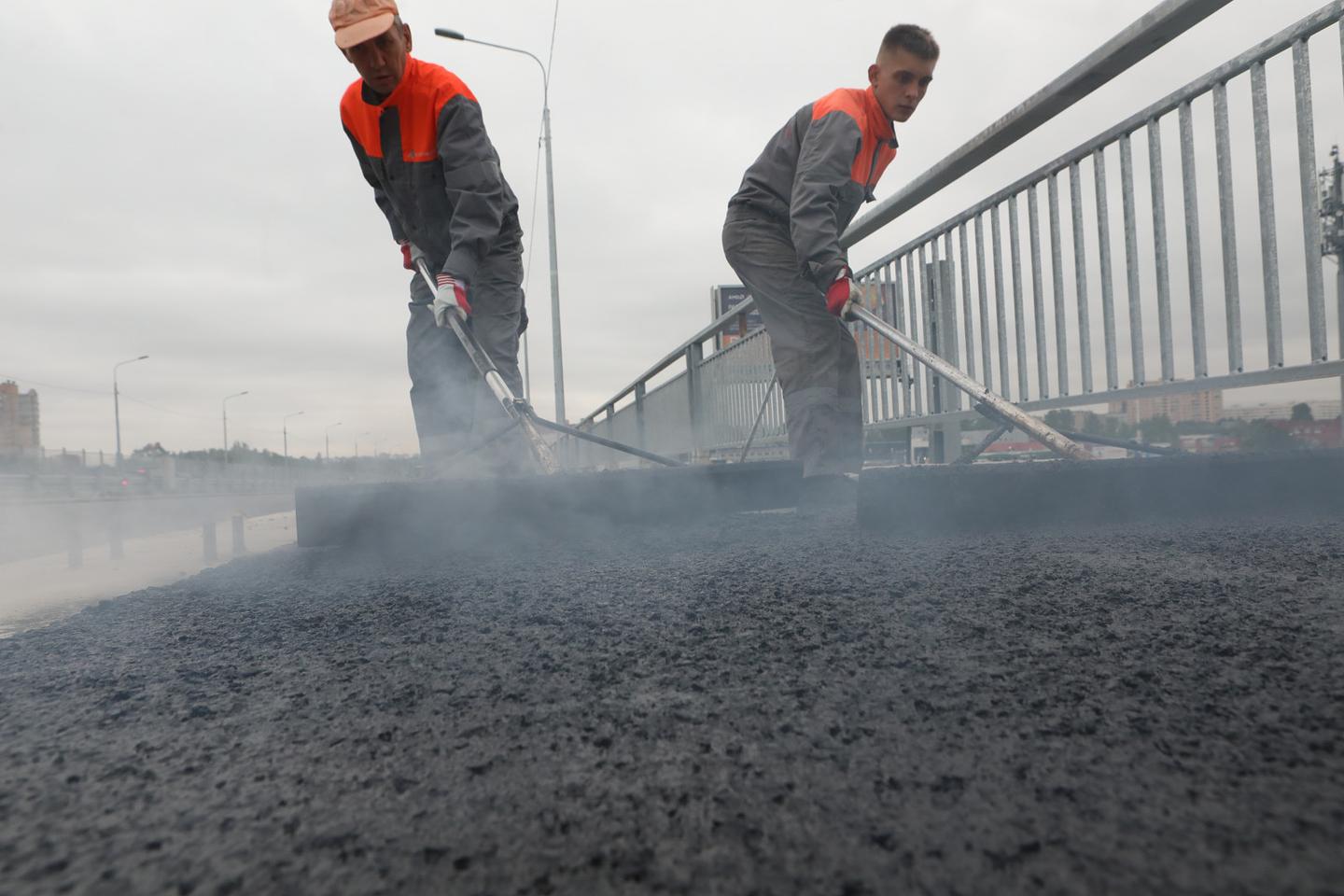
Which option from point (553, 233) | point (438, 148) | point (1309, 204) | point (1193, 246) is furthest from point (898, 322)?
point (553, 233)

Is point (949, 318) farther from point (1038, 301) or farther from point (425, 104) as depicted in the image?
point (425, 104)

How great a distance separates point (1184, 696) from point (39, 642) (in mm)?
1397

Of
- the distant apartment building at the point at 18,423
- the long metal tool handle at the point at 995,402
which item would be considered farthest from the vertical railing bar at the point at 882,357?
the distant apartment building at the point at 18,423

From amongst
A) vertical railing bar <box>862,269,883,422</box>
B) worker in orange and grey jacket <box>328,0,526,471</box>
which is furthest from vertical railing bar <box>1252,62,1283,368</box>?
worker in orange and grey jacket <box>328,0,526,471</box>

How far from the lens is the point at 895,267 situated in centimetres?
395

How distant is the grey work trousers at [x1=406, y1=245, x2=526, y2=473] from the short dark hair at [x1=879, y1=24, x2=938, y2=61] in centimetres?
181

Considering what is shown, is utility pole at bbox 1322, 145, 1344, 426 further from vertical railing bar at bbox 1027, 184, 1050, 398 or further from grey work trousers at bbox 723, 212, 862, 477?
grey work trousers at bbox 723, 212, 862, 477

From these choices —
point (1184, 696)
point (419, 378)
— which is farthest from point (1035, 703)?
point (419, 378)

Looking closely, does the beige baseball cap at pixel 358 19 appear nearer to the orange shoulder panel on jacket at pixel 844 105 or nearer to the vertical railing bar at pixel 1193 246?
the orange shoulder panel on jacket at pixel 844 105

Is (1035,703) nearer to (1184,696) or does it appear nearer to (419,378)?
(1184,696)

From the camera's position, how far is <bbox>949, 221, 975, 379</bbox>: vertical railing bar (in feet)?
11.0

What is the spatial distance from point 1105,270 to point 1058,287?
7.9 inches

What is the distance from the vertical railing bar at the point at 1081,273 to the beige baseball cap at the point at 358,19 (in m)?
2.35

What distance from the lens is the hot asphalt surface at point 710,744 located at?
48 cm
